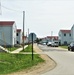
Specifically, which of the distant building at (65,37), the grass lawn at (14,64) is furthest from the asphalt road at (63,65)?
the distant building at (65,37)

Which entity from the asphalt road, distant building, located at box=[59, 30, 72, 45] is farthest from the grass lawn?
distant building, located at box=[59, 30, 72, 45]

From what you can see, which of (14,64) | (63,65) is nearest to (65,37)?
(63,65)

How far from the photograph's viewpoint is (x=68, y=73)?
16375 mm

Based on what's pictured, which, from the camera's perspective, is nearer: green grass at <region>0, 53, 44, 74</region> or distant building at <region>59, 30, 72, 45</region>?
green grass at <region>0, 53, 44, 74</region>

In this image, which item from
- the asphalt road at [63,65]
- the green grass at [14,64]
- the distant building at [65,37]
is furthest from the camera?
the distant building at [65,37]

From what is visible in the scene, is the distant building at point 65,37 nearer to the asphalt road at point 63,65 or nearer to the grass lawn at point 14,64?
the asphalt road at point 63,65

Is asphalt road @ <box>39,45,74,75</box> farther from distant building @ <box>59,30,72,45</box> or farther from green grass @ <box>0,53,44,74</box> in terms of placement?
distant building @ <box>59,30,72,45</box>

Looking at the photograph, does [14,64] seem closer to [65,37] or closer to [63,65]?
[63,65]

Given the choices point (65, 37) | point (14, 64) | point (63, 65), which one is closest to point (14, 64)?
point (14, 64)

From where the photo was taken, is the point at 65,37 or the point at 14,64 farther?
the point at 65,37

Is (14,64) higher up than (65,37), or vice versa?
(65,37)

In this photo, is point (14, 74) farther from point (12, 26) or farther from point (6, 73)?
point (12, 26)

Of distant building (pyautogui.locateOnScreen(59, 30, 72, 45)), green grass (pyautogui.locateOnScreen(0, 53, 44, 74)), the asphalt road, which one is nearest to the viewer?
the asphalt road

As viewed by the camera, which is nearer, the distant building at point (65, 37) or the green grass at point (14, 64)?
the green grass at point (14, 64)
